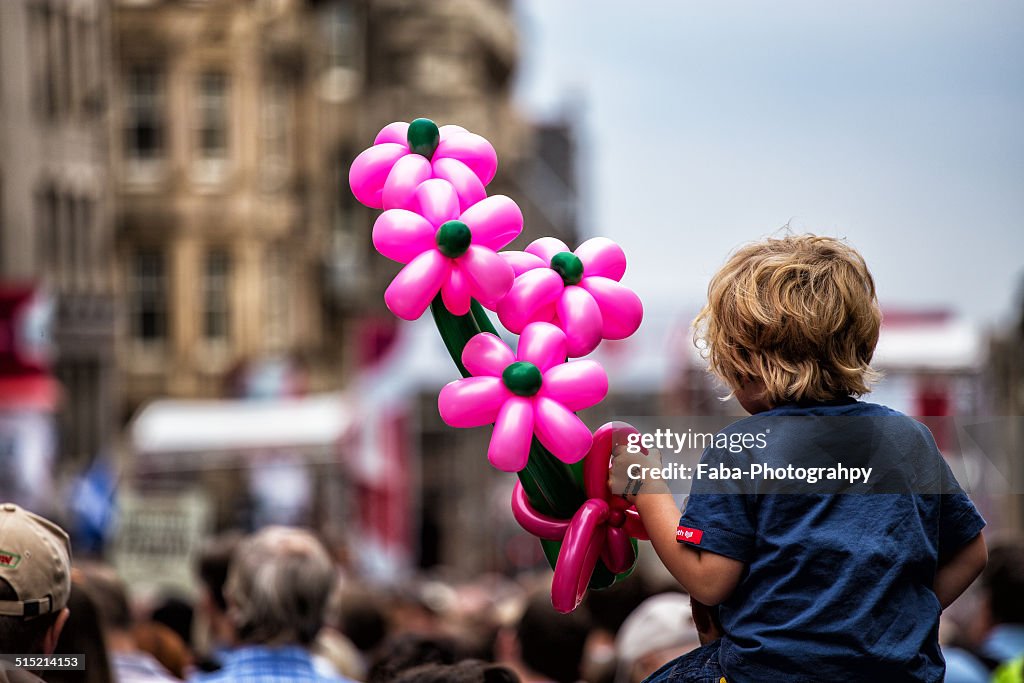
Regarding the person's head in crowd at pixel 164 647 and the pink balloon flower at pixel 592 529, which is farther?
the person's head in crowd at pixel 164 647

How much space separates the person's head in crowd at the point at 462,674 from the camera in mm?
3049

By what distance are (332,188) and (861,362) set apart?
1209 inches

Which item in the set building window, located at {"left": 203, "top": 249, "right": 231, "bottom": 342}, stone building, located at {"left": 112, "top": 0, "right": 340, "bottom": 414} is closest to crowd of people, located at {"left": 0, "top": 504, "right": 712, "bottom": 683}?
stone building, located at {"left": 112, "top": 0, "right": 340, "bottom": 414}

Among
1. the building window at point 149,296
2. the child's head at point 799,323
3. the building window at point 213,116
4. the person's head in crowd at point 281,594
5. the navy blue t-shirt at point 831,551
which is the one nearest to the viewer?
the navy blue t-shirt at point 831,551

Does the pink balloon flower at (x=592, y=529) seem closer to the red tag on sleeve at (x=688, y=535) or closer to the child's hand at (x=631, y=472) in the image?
the child's hand at (x=631, y=472)

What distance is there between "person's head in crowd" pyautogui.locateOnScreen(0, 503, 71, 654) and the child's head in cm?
133

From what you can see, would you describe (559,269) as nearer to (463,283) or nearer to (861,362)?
(463,283)

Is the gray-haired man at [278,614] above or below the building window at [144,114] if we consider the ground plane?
below

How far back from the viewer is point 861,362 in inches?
101

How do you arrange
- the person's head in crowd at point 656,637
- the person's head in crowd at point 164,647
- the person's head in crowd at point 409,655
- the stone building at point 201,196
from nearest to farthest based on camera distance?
the person's head in crowd at point 409,655, the person's head in crowd at point 656,637, the person's head in crowd at point 164,647, the stone building at point 201,196

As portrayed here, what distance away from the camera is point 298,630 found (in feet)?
13.6

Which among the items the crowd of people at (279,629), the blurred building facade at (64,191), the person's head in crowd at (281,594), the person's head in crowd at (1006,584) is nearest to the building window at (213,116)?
the blurred building facade at (64,191)

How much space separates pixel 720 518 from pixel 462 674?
2.78 ft

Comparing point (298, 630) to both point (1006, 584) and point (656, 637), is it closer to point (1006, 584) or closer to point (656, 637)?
point (656, 637)
